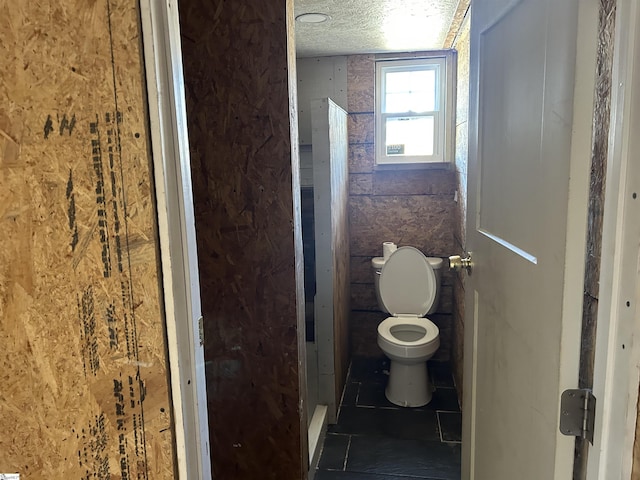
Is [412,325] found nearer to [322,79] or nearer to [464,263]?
[464,263]

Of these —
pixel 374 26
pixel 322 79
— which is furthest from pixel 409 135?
pixel 374 26

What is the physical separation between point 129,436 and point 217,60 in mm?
1277

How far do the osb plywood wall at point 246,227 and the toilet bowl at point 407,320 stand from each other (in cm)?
121

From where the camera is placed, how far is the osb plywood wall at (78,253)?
0.83m

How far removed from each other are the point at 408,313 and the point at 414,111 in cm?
150

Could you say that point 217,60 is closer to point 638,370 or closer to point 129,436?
point 129,436

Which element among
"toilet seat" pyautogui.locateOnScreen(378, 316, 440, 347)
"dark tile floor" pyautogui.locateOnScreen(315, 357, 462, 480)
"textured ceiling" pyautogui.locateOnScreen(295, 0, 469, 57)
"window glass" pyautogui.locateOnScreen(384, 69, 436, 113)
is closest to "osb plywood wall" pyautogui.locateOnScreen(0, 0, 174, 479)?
"dark tile floor" pyautogui.locateOnScreen(315, 357, 462, 480)

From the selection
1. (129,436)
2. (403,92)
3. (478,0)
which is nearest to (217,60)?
(478,0)

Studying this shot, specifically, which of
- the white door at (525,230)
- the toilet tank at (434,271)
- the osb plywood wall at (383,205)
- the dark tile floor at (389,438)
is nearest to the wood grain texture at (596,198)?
the white door at (525,230)

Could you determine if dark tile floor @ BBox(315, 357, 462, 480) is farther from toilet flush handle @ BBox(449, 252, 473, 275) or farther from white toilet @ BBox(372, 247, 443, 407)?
toilet flush handle @ BBox(449, 252, 473, 275)

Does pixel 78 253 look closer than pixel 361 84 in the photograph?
Yes

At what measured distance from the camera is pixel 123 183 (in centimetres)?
85

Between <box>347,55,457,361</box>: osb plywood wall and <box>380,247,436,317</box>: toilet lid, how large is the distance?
319 millimetres

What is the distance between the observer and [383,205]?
3.43 metres
